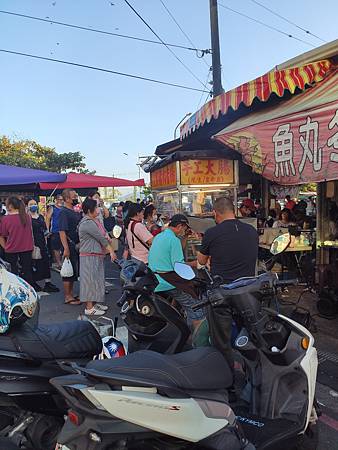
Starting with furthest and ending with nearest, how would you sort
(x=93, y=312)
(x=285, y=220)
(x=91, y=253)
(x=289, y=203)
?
(x=289, y=203), (x=285, y=220), (x=93, y=312), (x=91, y=253)

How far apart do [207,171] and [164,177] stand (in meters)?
1.21

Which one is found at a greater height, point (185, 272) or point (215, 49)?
point (215, 49)

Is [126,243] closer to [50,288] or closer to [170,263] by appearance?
[50,288]

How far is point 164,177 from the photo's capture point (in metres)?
7.86

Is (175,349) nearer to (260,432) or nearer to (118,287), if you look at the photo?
(260,432)

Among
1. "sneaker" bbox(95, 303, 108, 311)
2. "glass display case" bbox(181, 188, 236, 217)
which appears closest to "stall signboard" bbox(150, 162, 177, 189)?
"glass display case" bbox(181, 188, 236, 217)

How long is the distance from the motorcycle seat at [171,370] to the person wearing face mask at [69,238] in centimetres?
452

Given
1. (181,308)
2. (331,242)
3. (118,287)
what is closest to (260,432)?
(181,308)

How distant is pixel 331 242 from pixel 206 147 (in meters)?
3.33

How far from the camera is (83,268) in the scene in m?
5.59

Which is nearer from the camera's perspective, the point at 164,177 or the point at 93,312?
the point at 93,312

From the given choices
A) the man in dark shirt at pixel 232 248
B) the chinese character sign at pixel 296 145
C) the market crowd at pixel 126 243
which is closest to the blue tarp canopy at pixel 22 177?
the market crowd at pixel 126 243

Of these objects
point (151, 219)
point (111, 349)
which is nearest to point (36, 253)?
point (151, 219)

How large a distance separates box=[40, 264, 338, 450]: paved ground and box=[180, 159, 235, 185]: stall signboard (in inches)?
90.2
